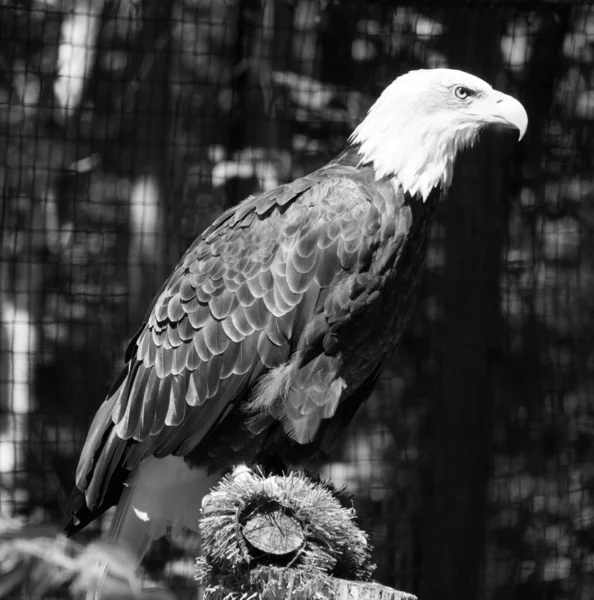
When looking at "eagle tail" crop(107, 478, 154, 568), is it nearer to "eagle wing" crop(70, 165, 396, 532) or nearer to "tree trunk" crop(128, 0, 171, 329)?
"eagle wing" crop(70, 165, 396, 532)

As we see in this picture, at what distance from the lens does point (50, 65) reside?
4461 millimetres

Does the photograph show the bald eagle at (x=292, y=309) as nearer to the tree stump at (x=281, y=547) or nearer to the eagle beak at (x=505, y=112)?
the eagle beak at (x=505, y=112)

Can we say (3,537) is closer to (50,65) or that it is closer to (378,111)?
(378,111)

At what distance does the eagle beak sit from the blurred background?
105 cm

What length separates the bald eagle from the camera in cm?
308

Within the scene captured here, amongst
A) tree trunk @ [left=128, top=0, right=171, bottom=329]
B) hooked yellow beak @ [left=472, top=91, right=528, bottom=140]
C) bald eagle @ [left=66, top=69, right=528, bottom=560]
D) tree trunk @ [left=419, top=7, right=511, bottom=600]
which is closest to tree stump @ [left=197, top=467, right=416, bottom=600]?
bald eagle @ [left=66, top=69, right=528, bottom=560]

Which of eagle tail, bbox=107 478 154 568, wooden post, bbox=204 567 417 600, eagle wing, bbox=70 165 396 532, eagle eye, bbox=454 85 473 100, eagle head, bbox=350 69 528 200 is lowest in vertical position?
eagle tail, bbox=107 478 154 568

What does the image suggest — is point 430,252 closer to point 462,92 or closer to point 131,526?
point 462,92

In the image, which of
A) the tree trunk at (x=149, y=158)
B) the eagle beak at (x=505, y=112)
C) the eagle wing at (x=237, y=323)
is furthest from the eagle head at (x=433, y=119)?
the tree trunk at (x=149, y=158)

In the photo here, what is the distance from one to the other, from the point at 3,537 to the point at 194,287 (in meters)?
1.77

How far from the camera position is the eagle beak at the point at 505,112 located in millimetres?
3264

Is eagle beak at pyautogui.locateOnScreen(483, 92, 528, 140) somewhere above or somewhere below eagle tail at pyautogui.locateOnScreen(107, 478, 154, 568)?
above

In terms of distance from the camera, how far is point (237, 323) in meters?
3.22

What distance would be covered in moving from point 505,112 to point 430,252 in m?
1.21
